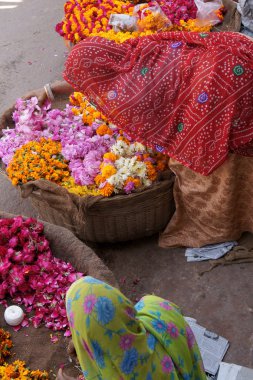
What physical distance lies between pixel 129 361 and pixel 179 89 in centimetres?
173

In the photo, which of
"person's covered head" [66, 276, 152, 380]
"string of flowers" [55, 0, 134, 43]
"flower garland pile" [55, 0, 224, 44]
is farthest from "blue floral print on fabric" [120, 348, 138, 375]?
"string of flowers" [55, 0, 134, 43]

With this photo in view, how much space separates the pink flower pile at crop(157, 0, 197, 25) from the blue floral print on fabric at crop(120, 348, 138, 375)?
3386 millimetres

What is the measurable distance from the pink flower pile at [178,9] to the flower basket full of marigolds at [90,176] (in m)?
1.29

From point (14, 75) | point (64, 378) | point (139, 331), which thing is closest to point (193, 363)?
point (139, 331)

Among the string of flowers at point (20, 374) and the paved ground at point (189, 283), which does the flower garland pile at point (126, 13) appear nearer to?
the paved ground at point (189, 283)

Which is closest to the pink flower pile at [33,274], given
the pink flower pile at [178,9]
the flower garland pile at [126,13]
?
the flower garland pile at [126,13]

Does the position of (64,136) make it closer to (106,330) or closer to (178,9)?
(178,9)

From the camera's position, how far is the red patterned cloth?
279 cm

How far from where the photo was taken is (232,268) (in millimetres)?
3531

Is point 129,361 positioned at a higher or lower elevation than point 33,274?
higher

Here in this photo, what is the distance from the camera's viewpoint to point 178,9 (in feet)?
14.7

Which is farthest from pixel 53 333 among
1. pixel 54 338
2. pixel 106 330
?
pixel 106 330

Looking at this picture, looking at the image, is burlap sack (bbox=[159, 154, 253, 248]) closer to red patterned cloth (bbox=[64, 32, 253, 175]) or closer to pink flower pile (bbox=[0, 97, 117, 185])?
red patterned cloth (bbox=[64, 32, 253, 175])

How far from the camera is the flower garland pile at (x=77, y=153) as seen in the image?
336 cm
